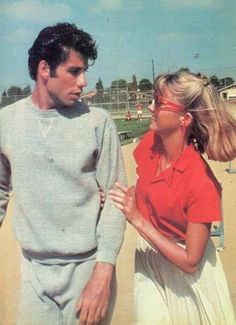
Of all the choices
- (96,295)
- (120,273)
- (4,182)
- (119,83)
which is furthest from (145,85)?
(120,273)

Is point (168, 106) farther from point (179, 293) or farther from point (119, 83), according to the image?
point (179, 293)

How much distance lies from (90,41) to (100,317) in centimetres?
67

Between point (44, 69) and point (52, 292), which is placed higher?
point (44, 69)

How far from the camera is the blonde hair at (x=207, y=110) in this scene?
159cm

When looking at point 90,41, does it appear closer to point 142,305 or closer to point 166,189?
point 166,189

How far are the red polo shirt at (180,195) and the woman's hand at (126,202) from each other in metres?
0.09

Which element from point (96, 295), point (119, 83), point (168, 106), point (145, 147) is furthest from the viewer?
point (119, 83)

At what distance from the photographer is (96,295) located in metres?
1.51

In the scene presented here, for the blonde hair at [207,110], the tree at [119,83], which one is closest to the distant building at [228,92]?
the blonde hair at [207,110]

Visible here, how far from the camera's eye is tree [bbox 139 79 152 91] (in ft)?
5.91

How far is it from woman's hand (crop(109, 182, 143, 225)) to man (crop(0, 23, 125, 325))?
0.03 meters

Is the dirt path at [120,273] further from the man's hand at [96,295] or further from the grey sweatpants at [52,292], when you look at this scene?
the man's hand at [96,295]

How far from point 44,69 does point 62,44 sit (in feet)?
0.26

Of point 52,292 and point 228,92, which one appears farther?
point 228,92
